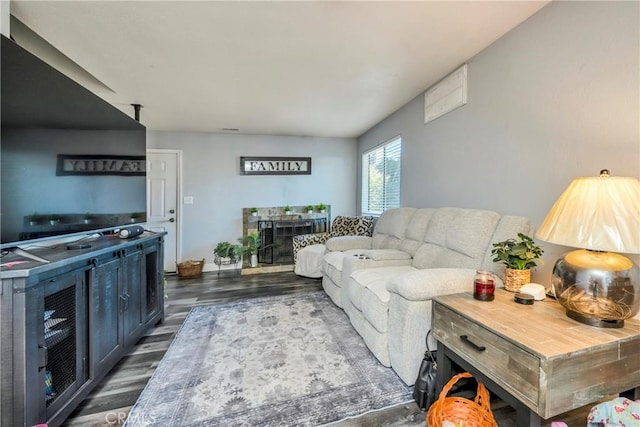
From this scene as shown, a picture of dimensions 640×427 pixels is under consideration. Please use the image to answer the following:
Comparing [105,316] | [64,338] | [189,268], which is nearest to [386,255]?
[105,316]

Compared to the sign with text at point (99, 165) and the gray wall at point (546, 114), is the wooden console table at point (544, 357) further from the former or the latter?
the sign with text at point (99, 165)

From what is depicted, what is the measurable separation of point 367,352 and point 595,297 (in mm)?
1322

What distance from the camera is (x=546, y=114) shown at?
1562 millimetres

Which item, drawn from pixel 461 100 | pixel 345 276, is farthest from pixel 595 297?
pixel 461 100

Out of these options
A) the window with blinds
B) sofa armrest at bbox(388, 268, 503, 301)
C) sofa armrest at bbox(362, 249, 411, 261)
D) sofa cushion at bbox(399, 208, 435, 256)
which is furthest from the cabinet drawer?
the window with blinds

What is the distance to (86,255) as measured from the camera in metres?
1.34

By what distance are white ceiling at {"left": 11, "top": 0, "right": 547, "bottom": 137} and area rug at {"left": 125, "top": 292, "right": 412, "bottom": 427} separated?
2226 mm

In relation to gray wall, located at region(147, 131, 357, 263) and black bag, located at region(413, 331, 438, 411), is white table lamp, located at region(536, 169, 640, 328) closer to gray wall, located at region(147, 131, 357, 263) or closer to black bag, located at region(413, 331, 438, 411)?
black bag, located at region(413, 331, 438, 411)

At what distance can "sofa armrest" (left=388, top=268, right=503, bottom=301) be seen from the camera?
145 cm

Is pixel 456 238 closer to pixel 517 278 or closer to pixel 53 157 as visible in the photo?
pixel 517 278

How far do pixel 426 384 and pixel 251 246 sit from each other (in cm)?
320

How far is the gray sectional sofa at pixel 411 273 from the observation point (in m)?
1.47

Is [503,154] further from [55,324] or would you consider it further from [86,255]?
[55,324]

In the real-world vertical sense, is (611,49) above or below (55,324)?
above
